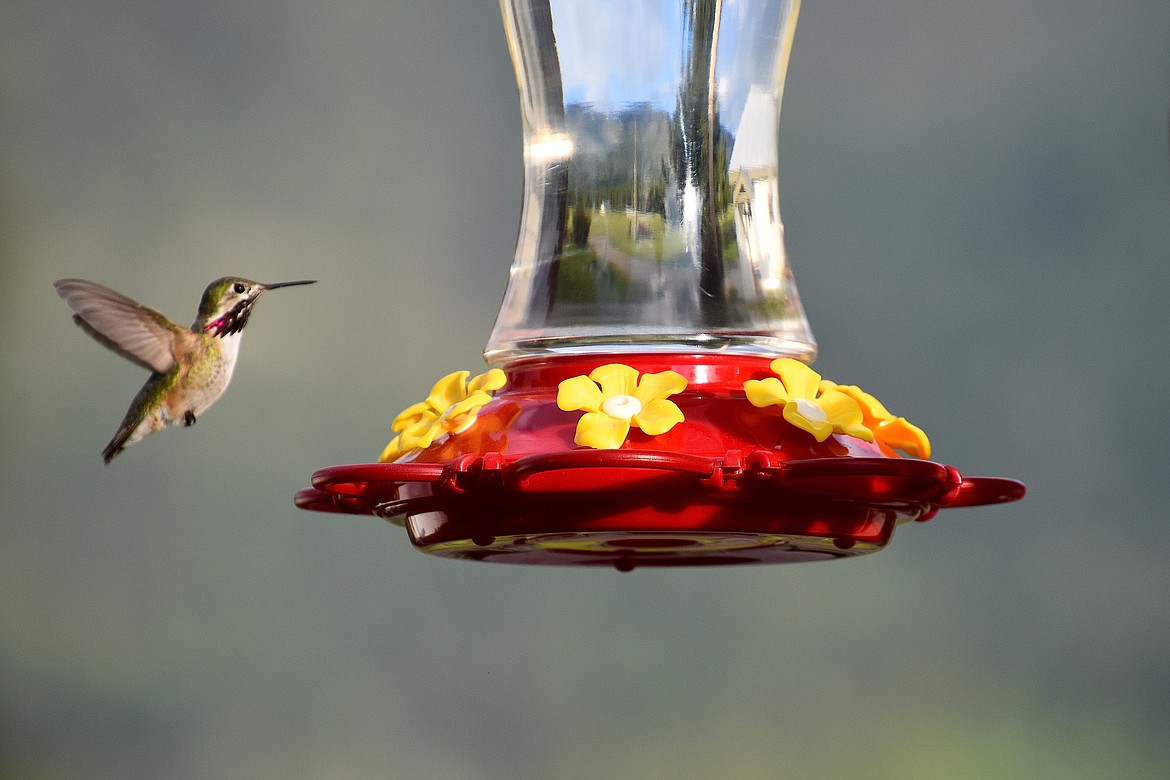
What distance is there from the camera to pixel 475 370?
6863mm

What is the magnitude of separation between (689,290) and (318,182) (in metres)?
5.01

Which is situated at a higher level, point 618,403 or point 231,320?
point 231,320

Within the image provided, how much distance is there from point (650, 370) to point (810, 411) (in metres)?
0.22

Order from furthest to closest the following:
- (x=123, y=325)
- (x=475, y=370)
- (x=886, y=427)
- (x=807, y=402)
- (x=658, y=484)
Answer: (x=475, y=370) → (x=123, y=325) → (x=886, y=427) → (x=807, y=402) → (x=658, y=484)

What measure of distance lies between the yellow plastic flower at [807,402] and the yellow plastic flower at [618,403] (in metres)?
0.10

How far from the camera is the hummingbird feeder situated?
179cm

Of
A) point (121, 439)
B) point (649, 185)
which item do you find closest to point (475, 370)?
point (121, 439)

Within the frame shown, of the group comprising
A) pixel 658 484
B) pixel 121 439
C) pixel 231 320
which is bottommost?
pixel 658 484

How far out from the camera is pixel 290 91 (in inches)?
273

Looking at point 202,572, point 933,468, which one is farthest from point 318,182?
point 933,468

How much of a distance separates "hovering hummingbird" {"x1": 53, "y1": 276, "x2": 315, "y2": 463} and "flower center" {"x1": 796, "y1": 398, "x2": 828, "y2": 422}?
62.4 inches

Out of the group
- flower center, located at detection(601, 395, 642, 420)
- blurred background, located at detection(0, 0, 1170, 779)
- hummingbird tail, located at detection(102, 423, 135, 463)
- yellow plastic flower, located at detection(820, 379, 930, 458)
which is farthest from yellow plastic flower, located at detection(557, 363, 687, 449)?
blurred background, located at detection(0, 0, 1170, 779)

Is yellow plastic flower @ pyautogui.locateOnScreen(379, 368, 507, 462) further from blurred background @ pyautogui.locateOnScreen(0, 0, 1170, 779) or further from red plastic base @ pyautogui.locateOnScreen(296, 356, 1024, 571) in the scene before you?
blurred background @ pyautogui.locateOnScreen(0, 0, 1170, 779)

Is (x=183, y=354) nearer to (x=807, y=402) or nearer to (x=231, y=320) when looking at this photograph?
(x=231, y=320)
